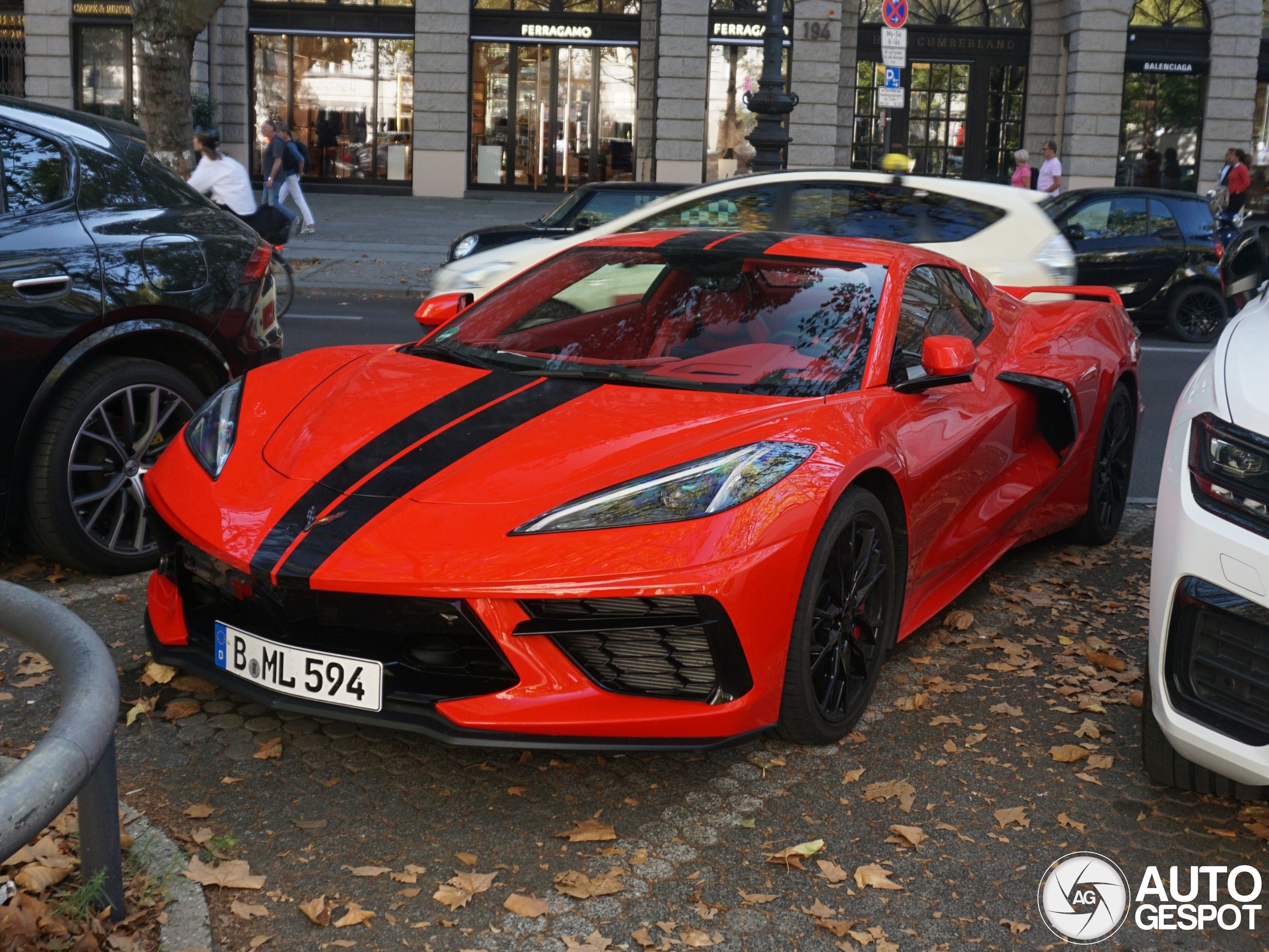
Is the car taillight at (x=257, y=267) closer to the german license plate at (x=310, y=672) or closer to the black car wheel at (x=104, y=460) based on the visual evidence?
the black car wheel at (x=104, y=460)

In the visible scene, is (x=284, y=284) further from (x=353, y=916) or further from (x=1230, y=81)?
(x=1230, y=81)

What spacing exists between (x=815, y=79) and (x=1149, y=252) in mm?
15765

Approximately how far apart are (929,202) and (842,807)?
6.32m

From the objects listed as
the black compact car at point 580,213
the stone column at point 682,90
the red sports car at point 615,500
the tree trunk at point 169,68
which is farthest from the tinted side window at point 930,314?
the stone column at point 682,90

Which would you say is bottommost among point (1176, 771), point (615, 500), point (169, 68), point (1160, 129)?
point (1176, 771)

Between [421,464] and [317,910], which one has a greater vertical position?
[421,464]

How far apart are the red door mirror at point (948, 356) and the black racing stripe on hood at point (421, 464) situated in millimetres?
1026

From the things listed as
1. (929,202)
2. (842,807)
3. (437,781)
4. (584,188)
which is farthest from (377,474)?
(584,188)

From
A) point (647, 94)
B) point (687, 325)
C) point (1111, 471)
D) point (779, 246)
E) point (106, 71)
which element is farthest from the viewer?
point (647, 94)

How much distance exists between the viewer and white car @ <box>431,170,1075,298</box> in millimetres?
8930

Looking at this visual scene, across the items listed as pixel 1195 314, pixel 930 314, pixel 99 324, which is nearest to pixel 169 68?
pixel 1195 314

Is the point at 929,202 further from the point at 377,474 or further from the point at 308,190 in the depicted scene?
the point at 308,190

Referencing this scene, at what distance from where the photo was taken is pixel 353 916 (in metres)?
2.96

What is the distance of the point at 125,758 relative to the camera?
3.64 meters
